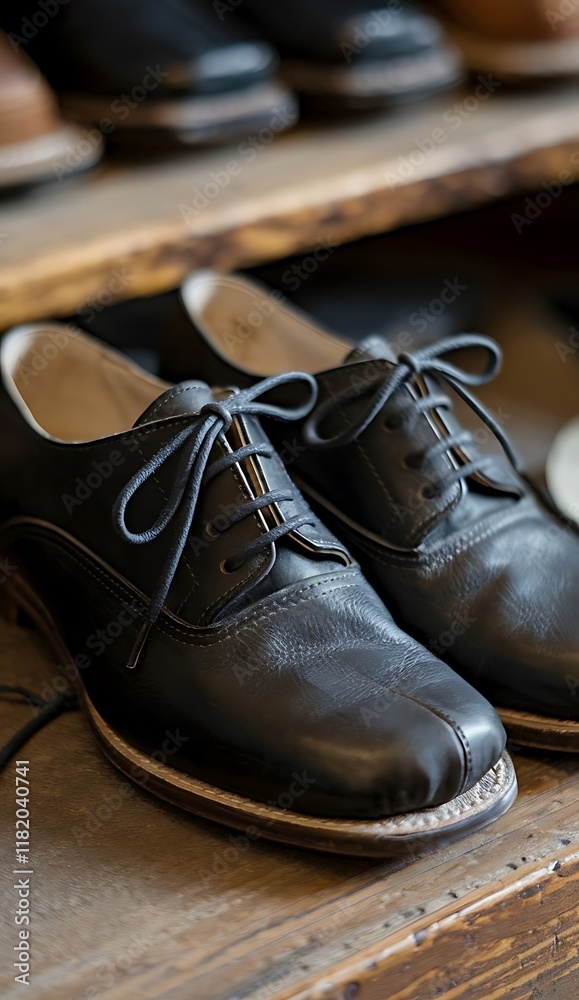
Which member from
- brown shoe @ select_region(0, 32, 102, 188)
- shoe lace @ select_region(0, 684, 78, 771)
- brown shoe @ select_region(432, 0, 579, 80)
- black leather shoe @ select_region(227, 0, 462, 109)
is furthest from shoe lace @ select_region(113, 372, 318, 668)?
brown shoe @ select_region(432, 0, 579, 80)

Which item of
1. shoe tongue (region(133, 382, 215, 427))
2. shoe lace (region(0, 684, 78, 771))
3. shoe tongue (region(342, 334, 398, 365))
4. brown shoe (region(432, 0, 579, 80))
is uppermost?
brown shoe (region(432, 0, 579, 80))

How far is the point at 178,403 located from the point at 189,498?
7cm

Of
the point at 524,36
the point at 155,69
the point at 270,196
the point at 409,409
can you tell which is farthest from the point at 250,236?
the point at 524,36

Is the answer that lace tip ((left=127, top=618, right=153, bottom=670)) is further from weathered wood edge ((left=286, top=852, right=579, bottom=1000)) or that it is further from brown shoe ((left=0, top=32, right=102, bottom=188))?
brown shoe ((left=0, top=32, right=102, bottom=188))

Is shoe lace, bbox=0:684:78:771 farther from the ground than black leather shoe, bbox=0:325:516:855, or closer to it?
closer to it

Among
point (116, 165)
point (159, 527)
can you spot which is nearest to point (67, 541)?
point (159, 527)

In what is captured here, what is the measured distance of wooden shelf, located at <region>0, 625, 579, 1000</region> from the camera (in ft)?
1.67

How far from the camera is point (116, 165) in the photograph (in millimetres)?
934

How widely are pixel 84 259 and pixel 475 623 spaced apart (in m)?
0.42

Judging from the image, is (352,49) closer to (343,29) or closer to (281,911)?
(343,29)

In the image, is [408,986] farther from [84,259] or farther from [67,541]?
[84,259]

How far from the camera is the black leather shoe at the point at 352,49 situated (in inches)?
37.6

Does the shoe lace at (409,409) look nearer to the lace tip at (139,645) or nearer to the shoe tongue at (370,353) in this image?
the shoe tongue at (370,353)

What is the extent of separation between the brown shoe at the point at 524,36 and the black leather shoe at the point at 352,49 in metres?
0.09
